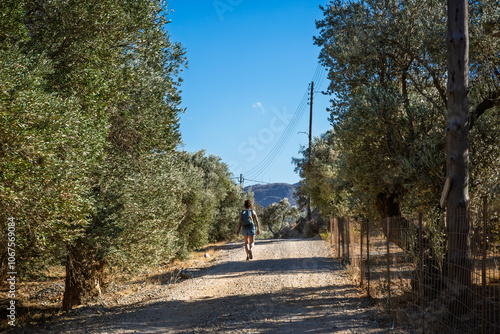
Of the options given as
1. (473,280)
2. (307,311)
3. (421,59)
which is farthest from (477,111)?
(307,311)

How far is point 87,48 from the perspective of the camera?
9375 mm

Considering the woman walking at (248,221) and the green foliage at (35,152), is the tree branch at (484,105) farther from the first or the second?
the green foliage at (35,152)

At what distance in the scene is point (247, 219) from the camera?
48.4ft

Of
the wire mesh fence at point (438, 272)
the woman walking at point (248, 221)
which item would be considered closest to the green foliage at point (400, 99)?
the wire mesh fence at point (438, 272)

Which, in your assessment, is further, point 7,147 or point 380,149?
point 380,149

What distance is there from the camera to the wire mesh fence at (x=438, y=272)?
511 cm

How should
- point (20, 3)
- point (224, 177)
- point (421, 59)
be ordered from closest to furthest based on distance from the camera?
point (20, 3) < point (421, 59) < point (224, 177)

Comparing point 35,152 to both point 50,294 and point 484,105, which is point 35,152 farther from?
point 50,294

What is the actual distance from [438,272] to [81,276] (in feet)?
33.6

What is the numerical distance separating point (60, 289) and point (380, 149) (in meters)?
13.9

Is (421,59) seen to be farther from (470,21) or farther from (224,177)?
(224,177)

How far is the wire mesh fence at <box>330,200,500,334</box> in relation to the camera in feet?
16.8

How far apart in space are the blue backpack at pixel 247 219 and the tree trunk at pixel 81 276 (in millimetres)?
5272

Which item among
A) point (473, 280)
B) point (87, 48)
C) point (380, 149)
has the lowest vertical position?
point (473, 280)
